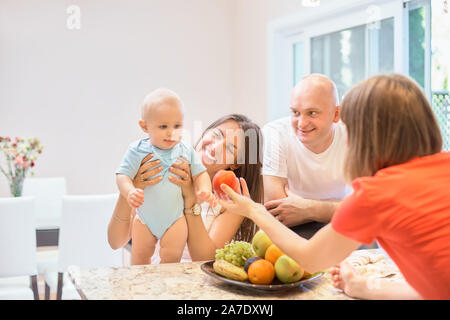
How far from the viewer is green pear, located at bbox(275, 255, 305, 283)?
3.85ft

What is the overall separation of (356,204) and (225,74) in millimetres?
3899

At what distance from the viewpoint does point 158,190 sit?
1.39 meters

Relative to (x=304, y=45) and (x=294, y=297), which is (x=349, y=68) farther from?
(x=294, y=297)

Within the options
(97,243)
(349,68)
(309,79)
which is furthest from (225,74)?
(309,79)

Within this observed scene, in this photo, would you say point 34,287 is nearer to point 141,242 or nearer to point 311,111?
point 141,242

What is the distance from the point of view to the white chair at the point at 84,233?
2.78 m

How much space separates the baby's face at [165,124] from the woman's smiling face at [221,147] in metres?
0.28

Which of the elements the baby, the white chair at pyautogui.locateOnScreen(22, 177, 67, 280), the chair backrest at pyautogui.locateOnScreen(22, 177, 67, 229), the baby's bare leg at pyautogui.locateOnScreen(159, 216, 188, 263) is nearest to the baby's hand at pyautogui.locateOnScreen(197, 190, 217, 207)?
the baby

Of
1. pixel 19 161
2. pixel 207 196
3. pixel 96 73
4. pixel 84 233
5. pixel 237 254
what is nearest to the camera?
pixel 237 254

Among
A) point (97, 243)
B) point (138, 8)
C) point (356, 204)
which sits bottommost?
point (97, 243)

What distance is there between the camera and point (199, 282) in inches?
49.8

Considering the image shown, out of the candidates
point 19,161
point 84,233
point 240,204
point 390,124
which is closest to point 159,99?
point 240,204

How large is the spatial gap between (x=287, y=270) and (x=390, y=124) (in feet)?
1.37

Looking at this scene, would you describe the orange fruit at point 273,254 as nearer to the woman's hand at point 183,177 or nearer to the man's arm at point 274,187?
the woman's hand at point 183,177
